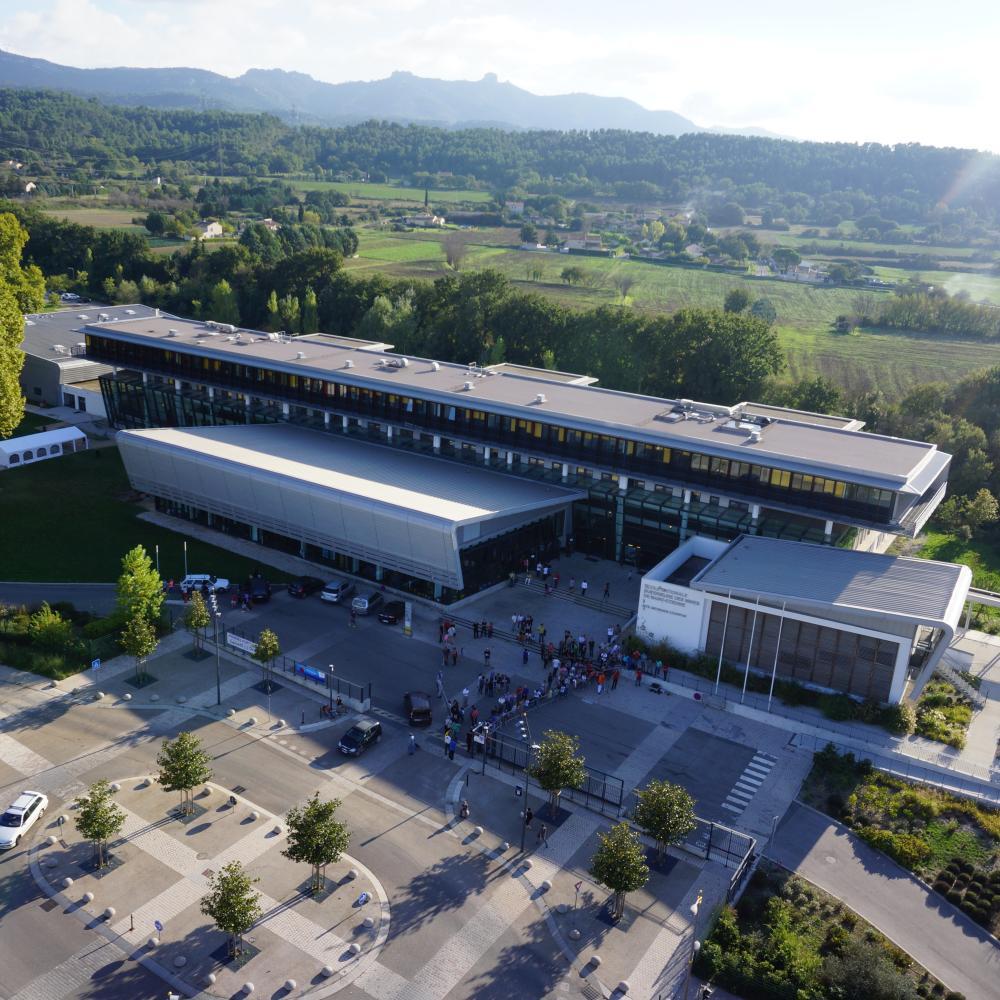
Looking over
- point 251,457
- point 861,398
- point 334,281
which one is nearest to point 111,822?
point 251,457

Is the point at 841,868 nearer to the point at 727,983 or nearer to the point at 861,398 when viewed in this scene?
the point at 727,983

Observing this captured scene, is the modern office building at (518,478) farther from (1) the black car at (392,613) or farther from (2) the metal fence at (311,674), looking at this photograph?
(2) the metal fence at (311,674)

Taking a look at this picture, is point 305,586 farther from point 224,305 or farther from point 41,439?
point 224,305

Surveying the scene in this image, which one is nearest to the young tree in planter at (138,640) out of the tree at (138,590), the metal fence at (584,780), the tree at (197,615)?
the tree at (138,590)

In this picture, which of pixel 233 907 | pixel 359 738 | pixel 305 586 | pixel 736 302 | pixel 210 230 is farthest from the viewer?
pixel 210 230

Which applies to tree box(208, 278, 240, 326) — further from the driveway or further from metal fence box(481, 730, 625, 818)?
the driveway

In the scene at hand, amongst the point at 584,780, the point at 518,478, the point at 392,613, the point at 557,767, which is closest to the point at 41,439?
the point at 392,613
